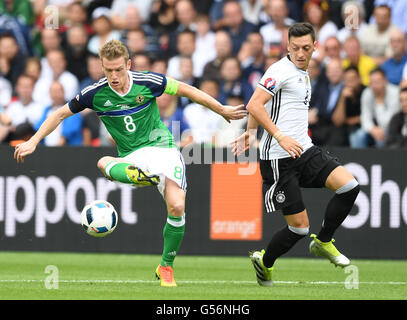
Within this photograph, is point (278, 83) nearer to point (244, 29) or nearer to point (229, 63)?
point (229, 63)

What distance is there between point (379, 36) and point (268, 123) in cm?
718

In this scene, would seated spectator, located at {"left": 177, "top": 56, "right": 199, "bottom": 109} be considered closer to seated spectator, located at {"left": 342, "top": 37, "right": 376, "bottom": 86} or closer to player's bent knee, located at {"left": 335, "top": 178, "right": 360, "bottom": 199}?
seated spectator, located at {"left": 342, "top": 37, "right": 376, "bottom": 86}

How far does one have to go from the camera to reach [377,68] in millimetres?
14266

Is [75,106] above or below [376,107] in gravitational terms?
below

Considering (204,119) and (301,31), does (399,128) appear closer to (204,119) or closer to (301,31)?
(204,119)

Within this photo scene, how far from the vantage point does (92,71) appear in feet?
50.6

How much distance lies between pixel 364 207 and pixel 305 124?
4.32m

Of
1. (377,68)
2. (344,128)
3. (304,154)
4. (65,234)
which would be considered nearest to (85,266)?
(65,234)

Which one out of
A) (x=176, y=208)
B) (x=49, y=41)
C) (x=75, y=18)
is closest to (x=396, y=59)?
(x=75, y=18)

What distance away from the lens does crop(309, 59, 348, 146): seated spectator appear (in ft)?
45.5

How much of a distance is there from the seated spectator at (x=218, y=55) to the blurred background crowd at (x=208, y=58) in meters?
0.02

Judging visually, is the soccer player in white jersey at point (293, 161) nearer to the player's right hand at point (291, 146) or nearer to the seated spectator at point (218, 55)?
the player's right hand at point (291, 146)

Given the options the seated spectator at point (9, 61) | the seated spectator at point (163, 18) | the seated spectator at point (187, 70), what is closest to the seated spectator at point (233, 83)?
the seated spectator at point (187, 70)

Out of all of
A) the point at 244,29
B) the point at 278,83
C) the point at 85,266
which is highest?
the point at 244,29
